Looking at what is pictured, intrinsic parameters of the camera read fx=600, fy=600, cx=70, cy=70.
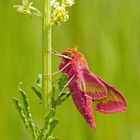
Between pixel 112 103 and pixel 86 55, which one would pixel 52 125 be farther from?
pixel 86 55

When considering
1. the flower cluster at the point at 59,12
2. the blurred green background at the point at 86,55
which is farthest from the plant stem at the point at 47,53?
the blurred green background at the point at 86,55

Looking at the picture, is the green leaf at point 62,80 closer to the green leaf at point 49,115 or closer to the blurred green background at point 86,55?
the green leaf at point 49,115

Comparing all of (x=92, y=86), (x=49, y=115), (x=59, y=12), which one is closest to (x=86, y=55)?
(x=92, y=86)

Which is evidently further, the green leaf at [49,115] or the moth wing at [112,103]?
the moth wing at [112,103]

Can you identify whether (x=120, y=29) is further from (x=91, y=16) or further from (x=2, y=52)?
(x=2, y=52)

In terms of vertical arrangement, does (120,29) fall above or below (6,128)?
above

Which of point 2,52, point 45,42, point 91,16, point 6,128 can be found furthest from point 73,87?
point 91,16

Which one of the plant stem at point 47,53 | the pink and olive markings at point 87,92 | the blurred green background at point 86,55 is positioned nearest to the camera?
the plant stem at point 47,53
